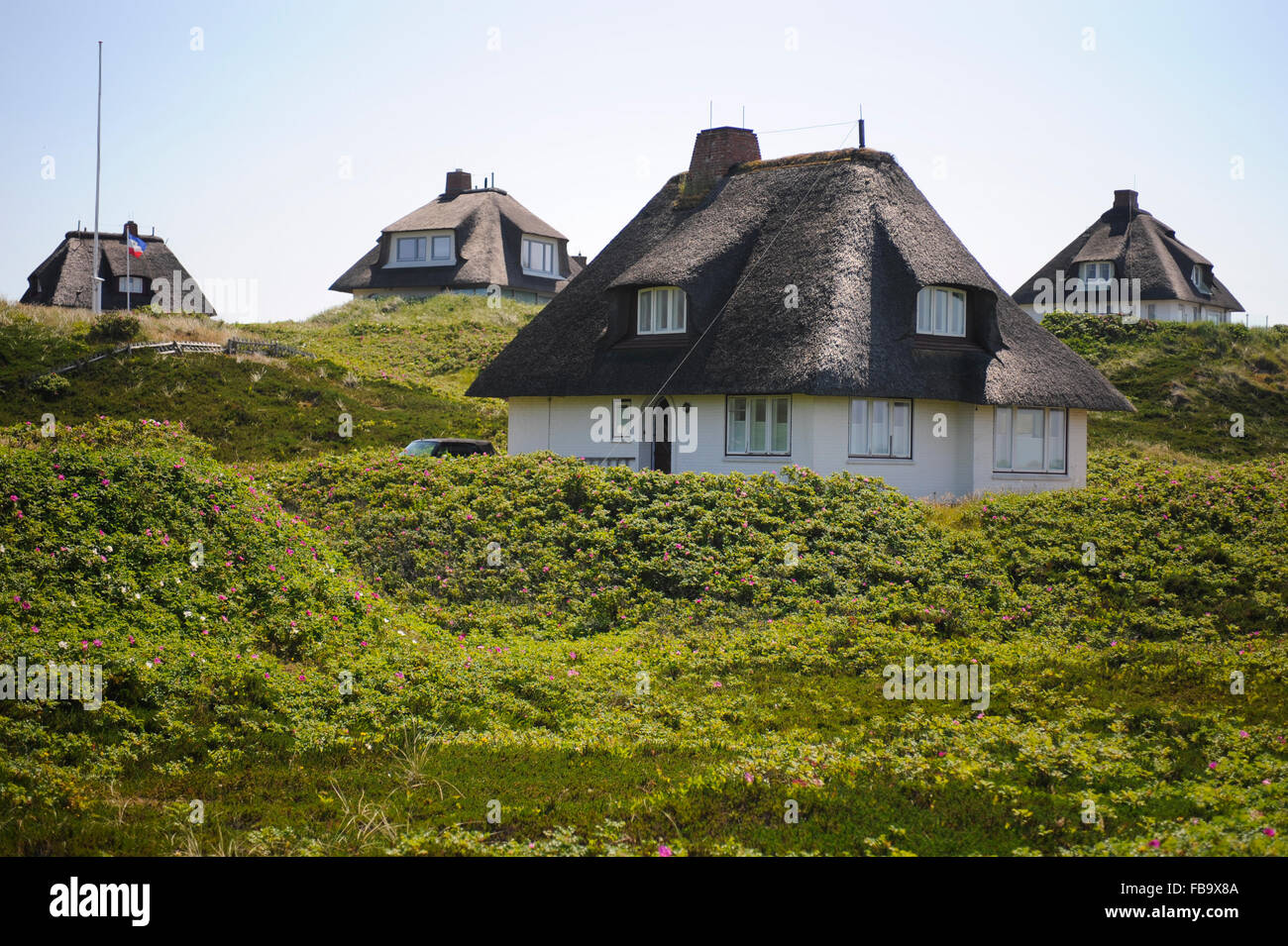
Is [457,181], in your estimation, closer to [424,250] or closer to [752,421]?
[424,250]

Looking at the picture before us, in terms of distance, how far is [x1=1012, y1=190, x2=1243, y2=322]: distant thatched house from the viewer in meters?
60.6

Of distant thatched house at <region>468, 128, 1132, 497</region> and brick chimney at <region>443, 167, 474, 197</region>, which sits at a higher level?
brick chimney at <region>443, 167, 474, 197</region>

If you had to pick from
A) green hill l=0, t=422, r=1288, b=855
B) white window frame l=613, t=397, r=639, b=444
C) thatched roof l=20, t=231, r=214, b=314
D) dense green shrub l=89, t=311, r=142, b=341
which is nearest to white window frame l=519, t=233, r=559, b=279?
thatched roof l=20, t=231, r=214, b=314

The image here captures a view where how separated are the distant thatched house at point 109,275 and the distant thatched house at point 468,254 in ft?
31.7

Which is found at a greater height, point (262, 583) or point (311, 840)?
point (262, 583)

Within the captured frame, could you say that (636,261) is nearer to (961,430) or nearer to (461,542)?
(961,430)

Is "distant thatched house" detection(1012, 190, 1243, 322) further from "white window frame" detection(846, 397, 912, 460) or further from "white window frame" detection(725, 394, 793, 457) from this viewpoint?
"white window frame" detection(725, 394, 793, 457)

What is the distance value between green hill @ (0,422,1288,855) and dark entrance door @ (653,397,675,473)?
5943 millimetres

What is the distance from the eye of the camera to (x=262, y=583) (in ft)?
43.5

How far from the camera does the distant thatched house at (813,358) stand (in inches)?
918

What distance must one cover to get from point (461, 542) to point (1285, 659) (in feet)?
36.0

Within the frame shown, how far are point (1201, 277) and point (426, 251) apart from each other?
4353cm

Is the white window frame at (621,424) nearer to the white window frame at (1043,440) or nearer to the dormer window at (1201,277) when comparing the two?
the white window frame at (1043,440)
